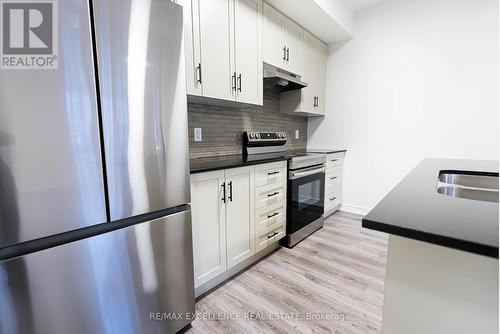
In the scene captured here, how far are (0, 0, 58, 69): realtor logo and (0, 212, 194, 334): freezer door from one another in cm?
67

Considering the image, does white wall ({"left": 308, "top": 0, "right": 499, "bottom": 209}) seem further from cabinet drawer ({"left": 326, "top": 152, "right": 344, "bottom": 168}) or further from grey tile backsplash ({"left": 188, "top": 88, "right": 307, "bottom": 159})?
grey tile backsplash ({"left": 188, "top": 88, "right": 307, "bottom": 159})

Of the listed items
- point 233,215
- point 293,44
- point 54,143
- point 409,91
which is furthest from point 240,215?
point 409,91

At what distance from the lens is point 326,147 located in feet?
11.3

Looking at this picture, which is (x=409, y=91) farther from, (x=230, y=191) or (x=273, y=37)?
(x=230, y=191)

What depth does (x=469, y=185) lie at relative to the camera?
4.43 feet

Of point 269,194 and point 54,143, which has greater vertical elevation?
point 54,143

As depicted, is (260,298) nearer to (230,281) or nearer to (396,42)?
(230,281)

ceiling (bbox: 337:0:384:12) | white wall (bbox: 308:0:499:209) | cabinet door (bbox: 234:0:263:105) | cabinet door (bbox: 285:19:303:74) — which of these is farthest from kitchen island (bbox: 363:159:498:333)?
ceiling (bbox: 337:0:384:12)

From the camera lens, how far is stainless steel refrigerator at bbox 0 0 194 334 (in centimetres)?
78

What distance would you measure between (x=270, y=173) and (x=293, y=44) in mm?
1556

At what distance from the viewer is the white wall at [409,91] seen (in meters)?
2.32

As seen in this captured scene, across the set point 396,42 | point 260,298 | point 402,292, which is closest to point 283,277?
point 260,298

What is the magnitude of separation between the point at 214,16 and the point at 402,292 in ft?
6.39

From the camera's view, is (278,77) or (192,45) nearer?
(192,45)
